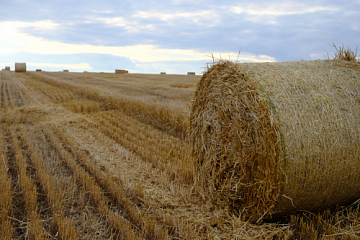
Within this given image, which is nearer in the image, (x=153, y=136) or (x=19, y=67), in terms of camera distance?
(x=153, y=136)

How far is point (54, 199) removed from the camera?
4195 mm

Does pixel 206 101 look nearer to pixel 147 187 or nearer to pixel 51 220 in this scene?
pixel 147 187

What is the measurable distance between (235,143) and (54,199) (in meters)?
2.67

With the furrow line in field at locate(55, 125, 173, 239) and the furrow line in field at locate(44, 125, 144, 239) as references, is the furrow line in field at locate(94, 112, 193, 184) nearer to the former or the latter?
the furrow line in field at locate(55, 125, 173, 239)

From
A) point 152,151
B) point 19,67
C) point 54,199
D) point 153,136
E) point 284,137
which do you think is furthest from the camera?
point 19,67

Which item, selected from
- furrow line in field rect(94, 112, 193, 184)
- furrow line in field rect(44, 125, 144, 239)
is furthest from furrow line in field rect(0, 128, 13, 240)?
furrow line in field rect(94, 112, 193, 184)

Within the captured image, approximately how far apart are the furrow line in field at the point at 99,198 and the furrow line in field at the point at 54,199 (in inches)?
16.6

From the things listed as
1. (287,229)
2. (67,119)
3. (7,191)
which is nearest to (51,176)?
(7,191)

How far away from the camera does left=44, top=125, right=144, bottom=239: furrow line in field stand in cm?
348

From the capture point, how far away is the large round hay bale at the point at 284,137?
339 centimetres

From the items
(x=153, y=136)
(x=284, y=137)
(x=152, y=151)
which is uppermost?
(x=284, y=137)

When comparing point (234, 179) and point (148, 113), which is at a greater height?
point (148, 113)

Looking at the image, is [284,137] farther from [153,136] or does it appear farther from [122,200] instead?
[153,136]

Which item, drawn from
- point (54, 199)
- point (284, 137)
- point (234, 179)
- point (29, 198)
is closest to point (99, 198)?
point (54, 199)
